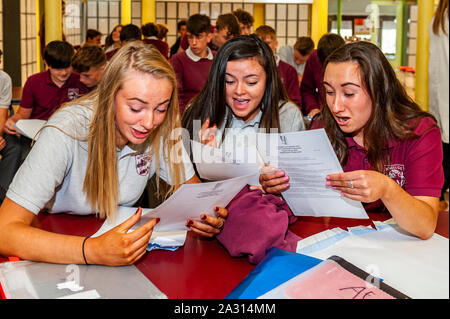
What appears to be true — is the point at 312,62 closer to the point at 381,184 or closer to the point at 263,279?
the point at 381,184

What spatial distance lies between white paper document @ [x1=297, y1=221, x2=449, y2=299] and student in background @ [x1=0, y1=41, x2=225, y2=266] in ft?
1.49

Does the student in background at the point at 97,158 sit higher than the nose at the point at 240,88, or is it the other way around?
the nose at the point at 240,88

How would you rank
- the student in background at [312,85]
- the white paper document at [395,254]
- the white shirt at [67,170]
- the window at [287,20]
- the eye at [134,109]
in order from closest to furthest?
the white paper document at [395,254] → the white shirt at [67,170] → the eye at [134,109] → the student in background at [312,85] → the window at [287,20]

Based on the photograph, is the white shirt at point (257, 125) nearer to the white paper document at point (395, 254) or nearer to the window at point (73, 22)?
the white paper document at point (395, 254)

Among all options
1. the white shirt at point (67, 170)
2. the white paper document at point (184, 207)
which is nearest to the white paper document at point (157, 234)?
the white paper document at point (184, 207)

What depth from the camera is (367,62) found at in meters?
1.61

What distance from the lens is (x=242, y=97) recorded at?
6.63 ft

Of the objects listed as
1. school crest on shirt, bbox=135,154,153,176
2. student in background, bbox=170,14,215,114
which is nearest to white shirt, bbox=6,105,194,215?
school crest on shirt, bbox=135,154,153,176

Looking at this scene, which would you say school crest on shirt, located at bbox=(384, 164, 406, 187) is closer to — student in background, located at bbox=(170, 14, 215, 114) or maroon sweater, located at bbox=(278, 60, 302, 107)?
student in background, located at bbox=(170, 14, 215, 114)

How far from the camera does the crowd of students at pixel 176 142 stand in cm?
128

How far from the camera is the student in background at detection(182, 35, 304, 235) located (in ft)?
6.71

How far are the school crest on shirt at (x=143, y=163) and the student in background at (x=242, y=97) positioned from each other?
28 centimetres

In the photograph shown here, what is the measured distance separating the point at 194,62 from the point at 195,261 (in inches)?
118

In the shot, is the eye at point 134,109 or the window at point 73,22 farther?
the window at point 73,22
